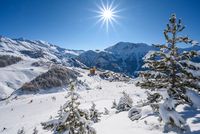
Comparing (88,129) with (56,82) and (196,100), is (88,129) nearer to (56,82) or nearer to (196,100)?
(196,100)

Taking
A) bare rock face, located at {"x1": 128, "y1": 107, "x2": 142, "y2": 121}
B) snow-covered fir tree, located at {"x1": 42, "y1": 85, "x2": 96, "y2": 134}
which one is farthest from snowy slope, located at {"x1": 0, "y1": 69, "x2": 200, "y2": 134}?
snow-covered fir tree, located at {"x1": 42, "y1": 85, "x2": 96, "y2": 134}

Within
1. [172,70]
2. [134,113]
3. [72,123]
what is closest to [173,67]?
[172,70]

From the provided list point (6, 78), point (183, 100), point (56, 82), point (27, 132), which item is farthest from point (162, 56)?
point (6, 78)

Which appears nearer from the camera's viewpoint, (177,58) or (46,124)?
(177,58)

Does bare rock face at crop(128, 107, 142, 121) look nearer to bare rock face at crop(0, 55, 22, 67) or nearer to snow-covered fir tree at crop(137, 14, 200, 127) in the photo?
snow-covered fir tree at crop(137, 14, 200, 127)

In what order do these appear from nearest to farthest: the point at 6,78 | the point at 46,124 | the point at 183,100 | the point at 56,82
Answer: the point at 183,100, the point at 46,124, the point at 56,82, the point at 6,78

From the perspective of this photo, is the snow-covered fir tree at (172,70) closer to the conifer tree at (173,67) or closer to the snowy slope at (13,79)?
the conifer tree at (173,67)

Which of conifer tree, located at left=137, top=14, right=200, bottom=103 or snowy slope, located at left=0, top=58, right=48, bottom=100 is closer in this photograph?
conifer tree, located at left=137, top=14, right=200, bottom=103

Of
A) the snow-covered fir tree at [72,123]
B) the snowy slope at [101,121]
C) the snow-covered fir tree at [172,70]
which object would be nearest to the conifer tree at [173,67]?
the snow-covered fir tree at [172,70]

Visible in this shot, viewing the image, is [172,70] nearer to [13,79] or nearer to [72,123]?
[72,123]

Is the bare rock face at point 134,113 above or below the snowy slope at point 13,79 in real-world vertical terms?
below

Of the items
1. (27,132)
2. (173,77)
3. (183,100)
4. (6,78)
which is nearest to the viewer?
(173,77)

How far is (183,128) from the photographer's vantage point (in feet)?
27.0

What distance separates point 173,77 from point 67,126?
207 inches
